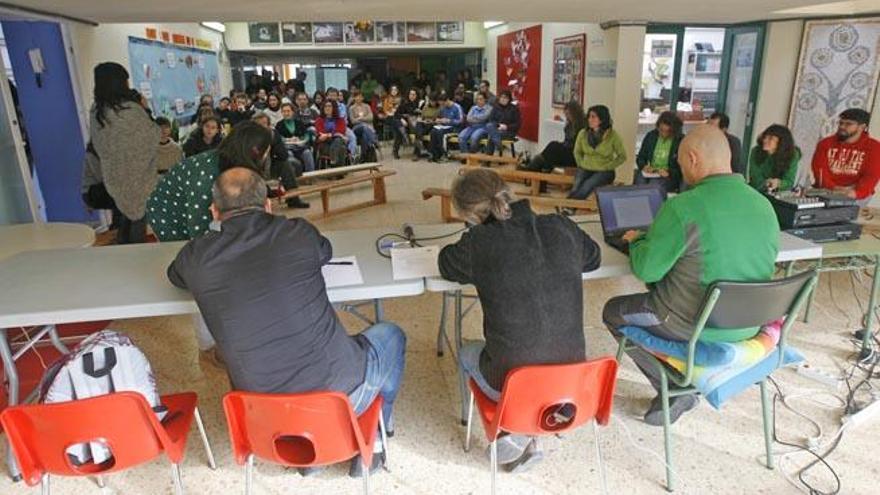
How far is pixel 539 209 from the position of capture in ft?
19.2

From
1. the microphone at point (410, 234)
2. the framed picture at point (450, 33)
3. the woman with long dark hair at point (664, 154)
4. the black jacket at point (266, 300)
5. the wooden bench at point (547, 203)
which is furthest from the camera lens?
the framed picture at point (450, 33)

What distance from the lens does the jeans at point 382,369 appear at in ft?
5.85

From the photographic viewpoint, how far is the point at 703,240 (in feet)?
5.80

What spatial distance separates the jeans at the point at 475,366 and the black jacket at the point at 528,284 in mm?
73

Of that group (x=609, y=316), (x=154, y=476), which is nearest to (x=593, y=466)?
(x=609, y=316)

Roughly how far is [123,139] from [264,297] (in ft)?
7.88

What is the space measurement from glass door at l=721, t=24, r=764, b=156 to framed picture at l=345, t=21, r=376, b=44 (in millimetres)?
7187

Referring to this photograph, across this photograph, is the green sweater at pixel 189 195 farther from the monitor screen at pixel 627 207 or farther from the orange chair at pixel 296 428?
the monitor screen at pixel 627 207

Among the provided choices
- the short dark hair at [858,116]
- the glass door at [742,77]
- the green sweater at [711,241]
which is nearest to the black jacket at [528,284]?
the green sweater at [711,241]

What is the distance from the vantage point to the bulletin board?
20.6ft

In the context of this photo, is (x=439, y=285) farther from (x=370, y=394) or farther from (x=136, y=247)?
(x=136, y=247)

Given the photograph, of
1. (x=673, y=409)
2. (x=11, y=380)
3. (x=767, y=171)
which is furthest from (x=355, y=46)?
(x=673, y=409)

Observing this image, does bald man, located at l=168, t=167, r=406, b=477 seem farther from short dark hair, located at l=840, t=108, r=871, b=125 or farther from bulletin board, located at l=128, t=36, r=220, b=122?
bulletin board, located at l=128, t=36, r=220, b=122

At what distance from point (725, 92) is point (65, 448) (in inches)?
284
